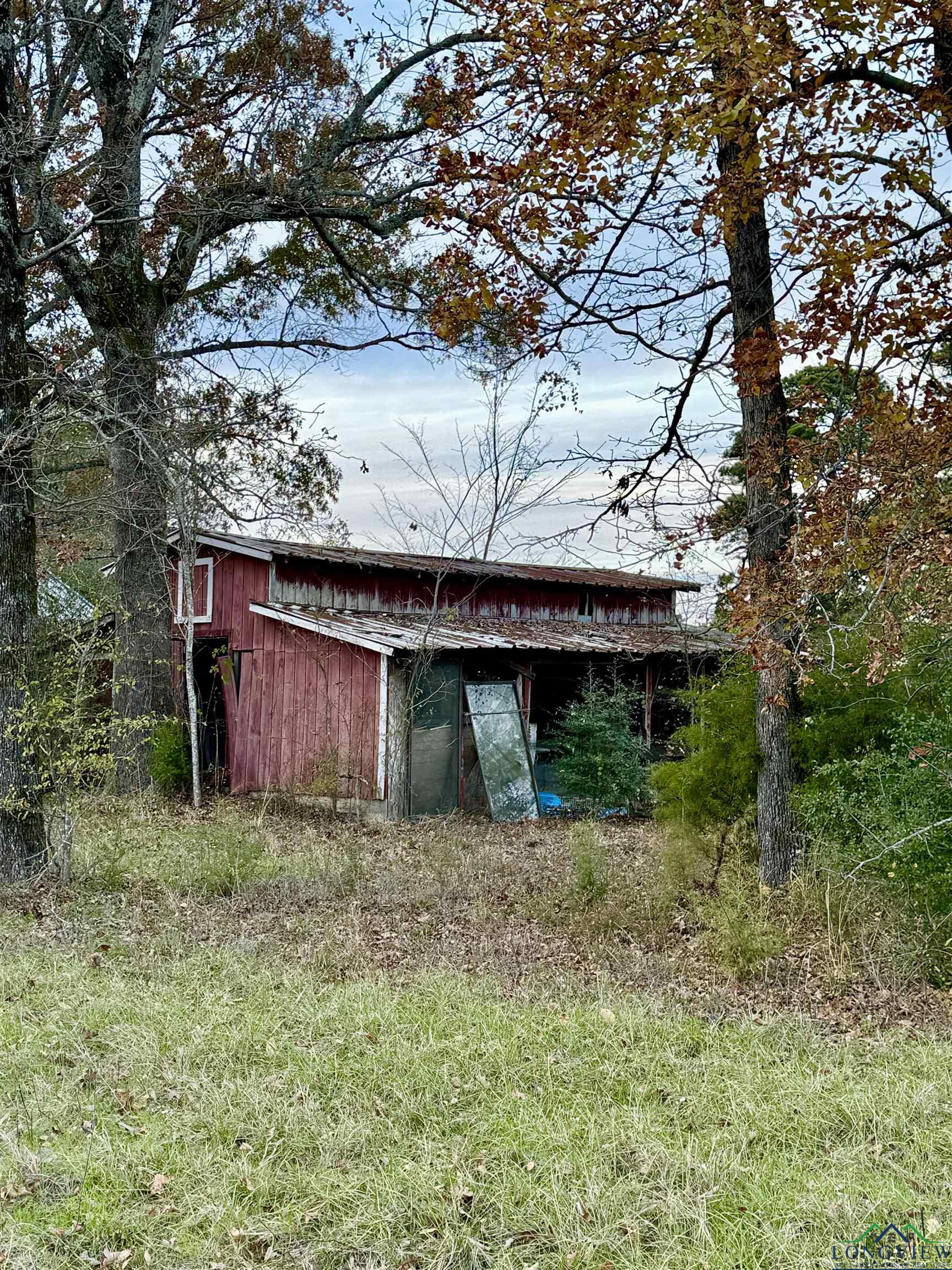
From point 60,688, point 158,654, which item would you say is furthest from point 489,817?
point 60,688

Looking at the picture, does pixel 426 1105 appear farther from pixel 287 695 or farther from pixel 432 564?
pixel 432 564

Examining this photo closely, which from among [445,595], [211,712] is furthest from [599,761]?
[211,712]

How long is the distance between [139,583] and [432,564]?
6.09 metres

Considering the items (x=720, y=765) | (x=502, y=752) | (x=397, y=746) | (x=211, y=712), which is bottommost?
(x=502, y=752)

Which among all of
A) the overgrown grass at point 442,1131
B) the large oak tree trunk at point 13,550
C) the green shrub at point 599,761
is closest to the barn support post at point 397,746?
the green shrub at point 599,761

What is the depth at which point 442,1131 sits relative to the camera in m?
4.50

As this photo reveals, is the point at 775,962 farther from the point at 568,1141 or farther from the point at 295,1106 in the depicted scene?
the point at 295,1106

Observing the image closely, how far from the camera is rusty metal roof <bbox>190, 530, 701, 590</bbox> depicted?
1698 centimetres

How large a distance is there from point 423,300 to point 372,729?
6.81 m

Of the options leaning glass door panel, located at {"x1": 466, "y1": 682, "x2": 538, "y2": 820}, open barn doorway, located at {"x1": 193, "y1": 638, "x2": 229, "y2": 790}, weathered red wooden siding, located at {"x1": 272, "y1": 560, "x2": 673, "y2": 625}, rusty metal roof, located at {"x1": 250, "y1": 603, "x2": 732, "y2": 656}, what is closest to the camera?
rusty metal roof, located at {"x1": 250, "y1": 603, "x2": 732, "y2": 656}

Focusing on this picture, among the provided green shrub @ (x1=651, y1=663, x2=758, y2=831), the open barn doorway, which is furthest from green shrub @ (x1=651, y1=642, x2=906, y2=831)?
the open barn doorway

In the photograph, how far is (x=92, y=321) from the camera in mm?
15289

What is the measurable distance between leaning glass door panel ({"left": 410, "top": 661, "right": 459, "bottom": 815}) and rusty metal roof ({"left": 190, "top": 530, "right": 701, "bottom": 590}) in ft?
7.47

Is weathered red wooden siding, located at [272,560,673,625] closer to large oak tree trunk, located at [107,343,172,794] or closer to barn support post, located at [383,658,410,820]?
large oak tree trunk, located at [107,343,172,794]
